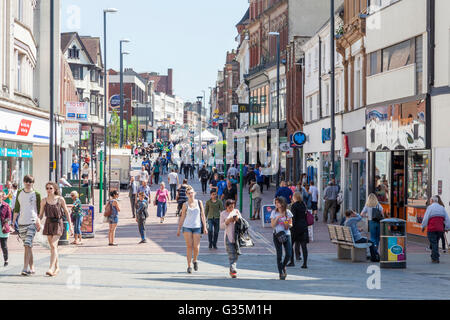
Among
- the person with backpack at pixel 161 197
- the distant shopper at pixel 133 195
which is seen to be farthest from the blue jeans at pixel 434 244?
the distant shopper at pixel 133 195

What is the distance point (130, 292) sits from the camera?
44.9ft

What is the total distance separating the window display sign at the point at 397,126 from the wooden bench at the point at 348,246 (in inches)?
240

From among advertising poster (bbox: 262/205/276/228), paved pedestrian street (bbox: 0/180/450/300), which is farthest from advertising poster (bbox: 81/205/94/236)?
advertising poster (bbox: 262/205/276/228)

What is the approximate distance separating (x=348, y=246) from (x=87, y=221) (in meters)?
9.11

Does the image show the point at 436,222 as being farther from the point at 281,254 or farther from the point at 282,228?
the point at 281,254

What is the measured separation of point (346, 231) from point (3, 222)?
8.06m

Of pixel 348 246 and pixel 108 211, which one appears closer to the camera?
pixel 348 246

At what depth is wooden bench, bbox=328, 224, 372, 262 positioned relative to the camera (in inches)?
791

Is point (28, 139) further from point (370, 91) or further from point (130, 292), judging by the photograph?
point (130, 292)

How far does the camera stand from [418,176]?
2603 cm

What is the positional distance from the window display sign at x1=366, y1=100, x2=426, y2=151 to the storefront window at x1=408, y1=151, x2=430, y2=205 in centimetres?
31

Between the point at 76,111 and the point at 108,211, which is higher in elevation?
Answer: the point at 76,111

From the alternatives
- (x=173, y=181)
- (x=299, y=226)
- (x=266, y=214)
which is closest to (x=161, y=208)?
(x=266, y=214)
